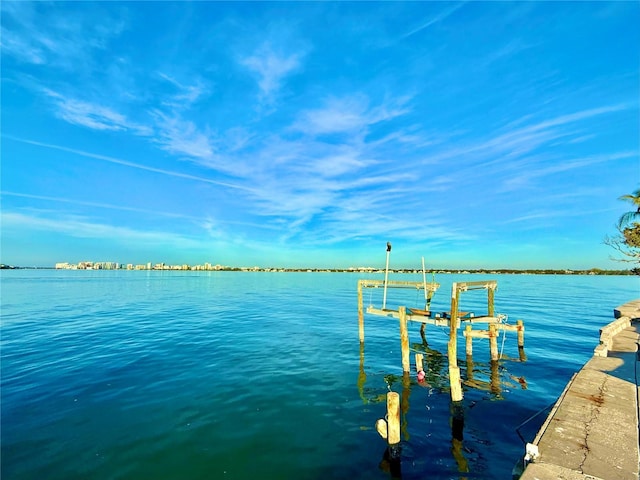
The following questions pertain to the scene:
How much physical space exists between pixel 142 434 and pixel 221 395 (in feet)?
11.7

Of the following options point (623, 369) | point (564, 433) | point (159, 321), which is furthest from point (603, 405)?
point (159, 321)

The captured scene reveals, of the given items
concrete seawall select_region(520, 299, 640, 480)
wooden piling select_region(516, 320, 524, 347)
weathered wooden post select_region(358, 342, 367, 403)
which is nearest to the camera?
concrete seawall select_region(520, 299, 640, 480)

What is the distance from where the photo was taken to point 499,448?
976cm

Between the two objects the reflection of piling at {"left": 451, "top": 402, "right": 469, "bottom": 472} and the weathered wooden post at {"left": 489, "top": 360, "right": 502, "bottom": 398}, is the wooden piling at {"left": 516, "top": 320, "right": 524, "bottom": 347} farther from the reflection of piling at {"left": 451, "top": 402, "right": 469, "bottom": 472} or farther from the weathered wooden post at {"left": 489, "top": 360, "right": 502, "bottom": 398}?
the reflection of piling at {"left": 451, "top": 402, "right": 469, "bottom": 472}

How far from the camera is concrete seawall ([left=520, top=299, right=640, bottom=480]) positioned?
19.2 ft

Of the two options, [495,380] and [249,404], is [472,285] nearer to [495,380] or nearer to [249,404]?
[495,380]

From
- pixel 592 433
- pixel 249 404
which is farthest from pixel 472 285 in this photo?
pixel 249 404

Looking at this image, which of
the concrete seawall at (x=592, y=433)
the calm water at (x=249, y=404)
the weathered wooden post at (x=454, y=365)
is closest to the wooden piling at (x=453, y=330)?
the weathered wooden post at (x=454, y=365)

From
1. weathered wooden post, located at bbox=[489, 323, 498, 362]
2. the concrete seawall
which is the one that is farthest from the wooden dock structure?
the concrete seawall

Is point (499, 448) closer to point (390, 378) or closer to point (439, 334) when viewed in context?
point (390, 378)

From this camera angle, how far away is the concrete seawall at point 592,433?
5.85m

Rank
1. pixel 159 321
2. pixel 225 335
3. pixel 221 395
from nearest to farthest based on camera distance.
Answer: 1. pixel 221 395
2. pixel 225 335
3. pixel 159 321

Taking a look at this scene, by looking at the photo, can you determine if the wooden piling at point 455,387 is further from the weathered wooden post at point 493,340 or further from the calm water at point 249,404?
the weathered wooden post at point 493,340

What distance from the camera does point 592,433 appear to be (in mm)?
7176
